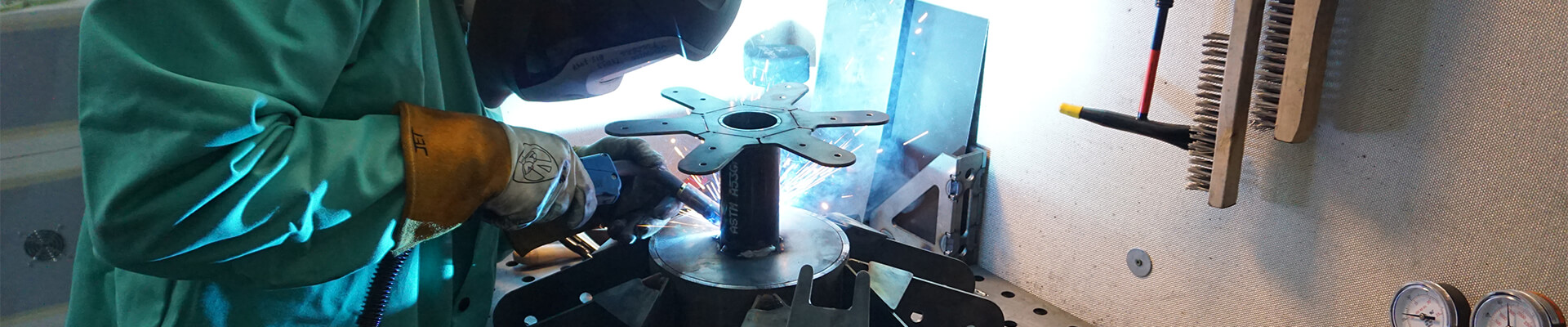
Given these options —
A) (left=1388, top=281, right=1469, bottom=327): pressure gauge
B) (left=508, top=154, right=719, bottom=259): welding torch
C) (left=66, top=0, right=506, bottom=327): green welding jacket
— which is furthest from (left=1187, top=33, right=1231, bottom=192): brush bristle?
(left=66, top=0, right=506, bottom=327): green welding jacket

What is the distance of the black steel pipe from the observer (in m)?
1.62

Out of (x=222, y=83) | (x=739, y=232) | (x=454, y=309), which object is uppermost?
(x=222, y=83)

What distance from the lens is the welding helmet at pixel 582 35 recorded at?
135cm

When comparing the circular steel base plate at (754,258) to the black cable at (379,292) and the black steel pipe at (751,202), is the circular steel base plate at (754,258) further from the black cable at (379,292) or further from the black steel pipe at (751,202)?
the black cable at (379,292)

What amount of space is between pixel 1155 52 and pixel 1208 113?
13cm

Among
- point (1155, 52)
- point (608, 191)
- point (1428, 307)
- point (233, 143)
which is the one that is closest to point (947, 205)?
point (1155, 52)

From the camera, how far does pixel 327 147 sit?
110 centimetres

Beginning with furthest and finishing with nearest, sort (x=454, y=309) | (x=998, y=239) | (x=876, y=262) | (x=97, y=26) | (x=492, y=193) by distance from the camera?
(x=998, y=239) < (x=876, y=262) < (x=454, y=309) < (x=492, y=193) < (x=97, y=26)

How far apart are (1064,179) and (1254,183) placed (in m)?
0.41

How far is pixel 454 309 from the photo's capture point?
5.14ft

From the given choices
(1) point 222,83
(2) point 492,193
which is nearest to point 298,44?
(1) point 222,83

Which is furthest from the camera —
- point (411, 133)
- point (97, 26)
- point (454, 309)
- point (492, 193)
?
point (454, 309)

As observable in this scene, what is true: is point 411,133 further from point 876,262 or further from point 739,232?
point 876,262

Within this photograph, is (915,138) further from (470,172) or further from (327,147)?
(327,147)
